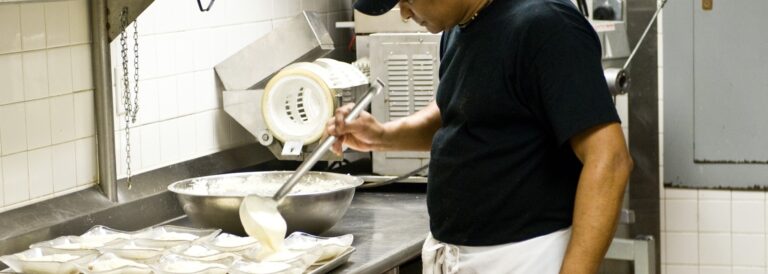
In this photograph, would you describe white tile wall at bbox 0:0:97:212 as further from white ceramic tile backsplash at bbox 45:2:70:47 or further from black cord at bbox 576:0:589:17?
black cord at bbox 576:0:589:17

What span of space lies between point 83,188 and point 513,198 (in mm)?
1280

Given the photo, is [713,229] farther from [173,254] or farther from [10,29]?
[10,29]

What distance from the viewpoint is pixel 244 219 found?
9.25 ft

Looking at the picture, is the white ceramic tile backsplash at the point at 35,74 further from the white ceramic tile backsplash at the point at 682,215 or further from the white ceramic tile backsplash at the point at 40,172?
the white ceramic tile backsplash at the point at 682,215

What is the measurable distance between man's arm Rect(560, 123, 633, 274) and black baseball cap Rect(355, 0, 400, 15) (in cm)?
45

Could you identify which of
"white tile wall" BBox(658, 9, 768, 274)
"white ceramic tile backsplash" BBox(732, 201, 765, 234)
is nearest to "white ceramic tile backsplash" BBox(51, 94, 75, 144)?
"white tile wall" BBox(658, 9, 768, 274)

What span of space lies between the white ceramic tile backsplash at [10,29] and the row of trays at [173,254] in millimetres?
466

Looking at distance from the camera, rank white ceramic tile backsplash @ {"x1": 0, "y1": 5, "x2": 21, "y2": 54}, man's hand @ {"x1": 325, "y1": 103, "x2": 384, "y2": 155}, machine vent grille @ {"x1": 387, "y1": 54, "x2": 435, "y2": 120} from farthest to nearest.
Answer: machine vent grille @ {"x1": 387, "y1": 54, "x2": 435, "y2": 120}
man's hand @ {"x1": 325, "y1": 103, "x2": 384, "y2": 155}
white ceramic tile backsplash @ {"x1": 0, "y1": 5, "x2": 21, "y2": 54}

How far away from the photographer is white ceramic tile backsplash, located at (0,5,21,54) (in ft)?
9.07

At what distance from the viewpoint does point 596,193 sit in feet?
7.38

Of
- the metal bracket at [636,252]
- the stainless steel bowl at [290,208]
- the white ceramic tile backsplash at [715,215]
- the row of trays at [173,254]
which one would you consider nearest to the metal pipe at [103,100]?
the stainless steel bowl at [290,208]

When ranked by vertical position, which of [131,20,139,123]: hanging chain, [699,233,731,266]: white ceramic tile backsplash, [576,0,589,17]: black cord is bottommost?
[699,233,731,266]: white ceramic tile backsplash

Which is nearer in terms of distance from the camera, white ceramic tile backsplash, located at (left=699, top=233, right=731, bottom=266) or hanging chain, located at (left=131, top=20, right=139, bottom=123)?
hanging chain, located at (left=131, top=20, right=139, bottom=123)

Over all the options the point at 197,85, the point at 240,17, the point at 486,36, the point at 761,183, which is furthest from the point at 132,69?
the point at 761,183
